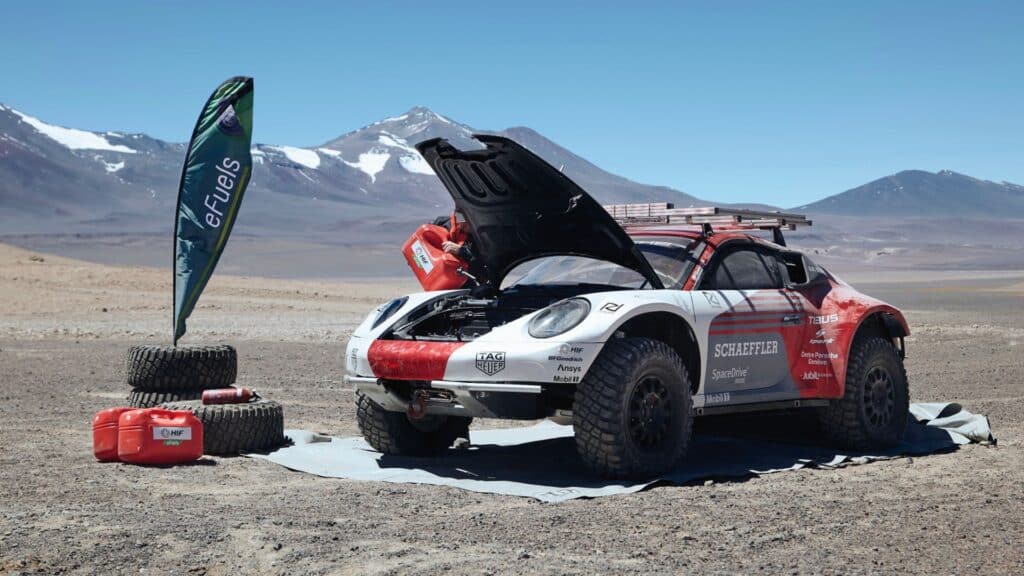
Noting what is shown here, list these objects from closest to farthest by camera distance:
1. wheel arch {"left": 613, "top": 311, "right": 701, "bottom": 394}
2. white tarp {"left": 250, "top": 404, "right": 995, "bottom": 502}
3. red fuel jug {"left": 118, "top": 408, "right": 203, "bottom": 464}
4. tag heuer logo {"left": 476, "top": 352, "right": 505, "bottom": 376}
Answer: tag heuer logo {"left": 476, "top": 352, "right": 505, "bottom": 376} < white tarp {"left": 250, "top": 404, "right": 995, "bottom": 502} < wheel arch {"left": 613, "top": 311, "right": 701, "bottom": 394} < red fuel jug {"left": 118, "top": 408, "right": 203, "bottom": 464}

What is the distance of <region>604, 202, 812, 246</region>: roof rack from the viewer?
8.92 m

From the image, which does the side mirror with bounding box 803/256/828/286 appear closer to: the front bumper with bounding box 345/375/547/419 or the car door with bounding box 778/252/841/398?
the car door with bounding box 778/252/841/398

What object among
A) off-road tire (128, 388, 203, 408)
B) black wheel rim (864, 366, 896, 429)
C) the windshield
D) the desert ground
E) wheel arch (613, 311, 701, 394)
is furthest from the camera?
off-road tire (128, 388, 203, 408)

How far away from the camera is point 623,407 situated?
745cm

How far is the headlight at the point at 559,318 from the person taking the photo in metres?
7.56

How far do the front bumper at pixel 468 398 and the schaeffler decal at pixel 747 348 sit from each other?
4.51 ft

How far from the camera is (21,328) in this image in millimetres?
22891

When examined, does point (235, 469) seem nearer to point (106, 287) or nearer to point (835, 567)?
point (835, 567)

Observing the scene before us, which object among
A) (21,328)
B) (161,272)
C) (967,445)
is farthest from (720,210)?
(161,272)

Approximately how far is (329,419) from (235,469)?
10.2 feet

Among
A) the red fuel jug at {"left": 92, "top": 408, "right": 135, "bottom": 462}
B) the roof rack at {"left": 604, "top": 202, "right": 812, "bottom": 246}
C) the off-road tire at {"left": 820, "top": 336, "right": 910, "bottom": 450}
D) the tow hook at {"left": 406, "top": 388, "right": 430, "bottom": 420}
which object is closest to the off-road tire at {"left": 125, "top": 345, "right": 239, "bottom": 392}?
the red fuel jug at {"left": 92, "top": 408, "right": 135, "bottom": 462}

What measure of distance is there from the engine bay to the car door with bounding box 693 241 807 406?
2.31 ft

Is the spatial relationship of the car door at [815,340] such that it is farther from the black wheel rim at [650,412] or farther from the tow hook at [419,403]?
the tow hook at [419,403]

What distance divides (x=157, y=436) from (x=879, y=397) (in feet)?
16.5
